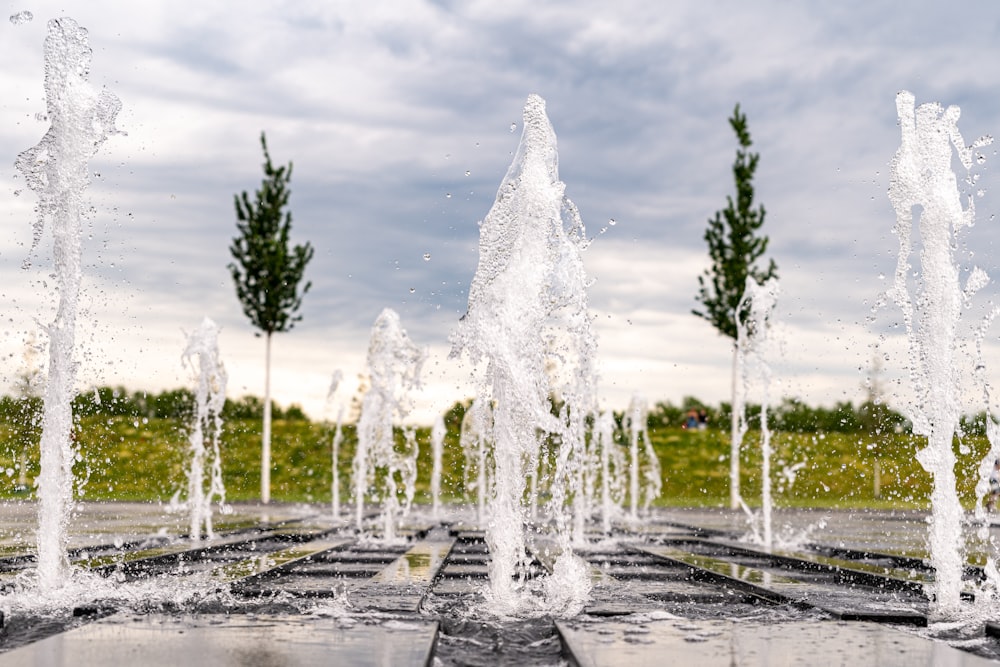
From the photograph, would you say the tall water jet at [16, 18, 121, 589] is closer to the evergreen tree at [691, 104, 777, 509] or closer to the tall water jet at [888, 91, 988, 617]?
the tall water jet at [888, 91, 988, 617]

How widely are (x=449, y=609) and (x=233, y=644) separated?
1.59 meters

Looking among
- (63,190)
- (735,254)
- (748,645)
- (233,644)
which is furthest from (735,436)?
(233,644)

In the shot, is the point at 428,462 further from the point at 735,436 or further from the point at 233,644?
the point at 233,644

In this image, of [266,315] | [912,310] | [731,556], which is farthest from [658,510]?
[912,310]

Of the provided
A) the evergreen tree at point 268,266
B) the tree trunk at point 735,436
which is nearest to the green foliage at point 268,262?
the evergreen tree at point 268,266

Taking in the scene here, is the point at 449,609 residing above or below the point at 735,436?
below

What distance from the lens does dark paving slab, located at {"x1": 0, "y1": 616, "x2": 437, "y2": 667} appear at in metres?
3.74

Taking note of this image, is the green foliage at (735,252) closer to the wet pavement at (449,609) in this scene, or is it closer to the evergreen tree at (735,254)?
the evergreen tree at (735,254)

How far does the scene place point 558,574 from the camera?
249 inches

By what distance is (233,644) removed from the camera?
4.14m

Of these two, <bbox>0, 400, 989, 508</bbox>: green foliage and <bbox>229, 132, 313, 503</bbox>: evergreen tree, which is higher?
<bbox>229, 132, 313, 503</bbox>: evergreen tree

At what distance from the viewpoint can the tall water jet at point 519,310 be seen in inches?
242

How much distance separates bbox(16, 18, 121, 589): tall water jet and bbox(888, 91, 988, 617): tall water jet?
5.40m

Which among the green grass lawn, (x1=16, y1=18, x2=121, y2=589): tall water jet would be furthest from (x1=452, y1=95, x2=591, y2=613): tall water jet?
the green grass lawn
